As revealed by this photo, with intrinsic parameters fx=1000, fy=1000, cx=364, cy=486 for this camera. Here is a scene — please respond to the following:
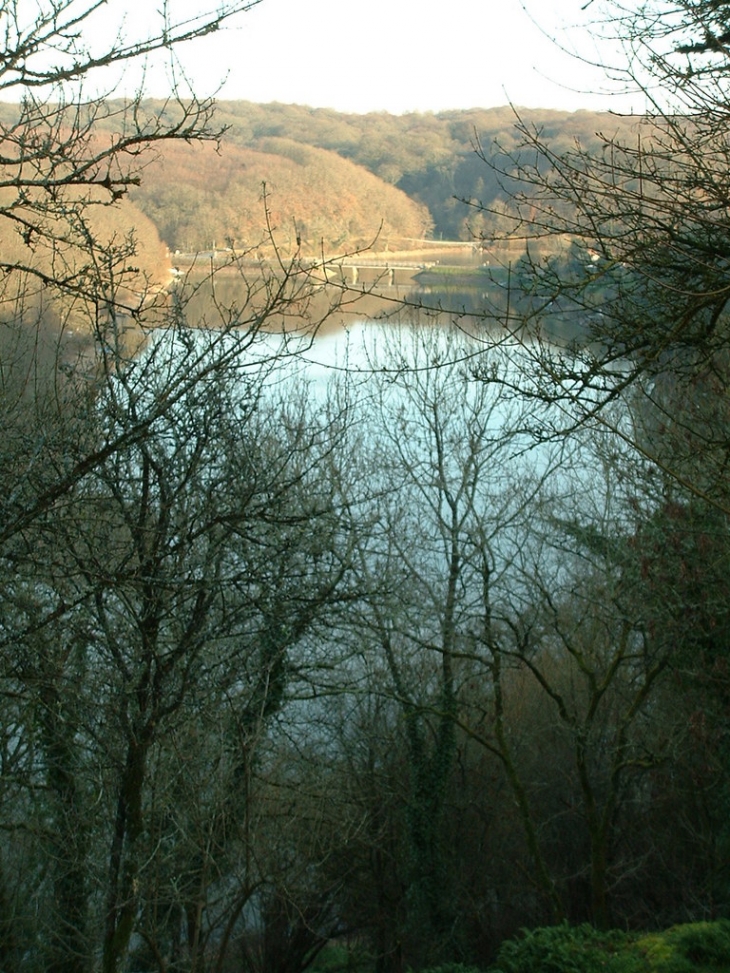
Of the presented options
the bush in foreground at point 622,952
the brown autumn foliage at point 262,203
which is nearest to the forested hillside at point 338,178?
the brown autumn foliage at point 262,203

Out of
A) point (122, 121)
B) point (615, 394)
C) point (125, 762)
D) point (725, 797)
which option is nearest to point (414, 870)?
point (725, 797)

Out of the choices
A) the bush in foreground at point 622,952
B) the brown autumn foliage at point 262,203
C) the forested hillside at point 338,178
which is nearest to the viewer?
the bush in foreground at point 622,952

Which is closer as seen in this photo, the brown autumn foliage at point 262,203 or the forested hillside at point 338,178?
the forested hillside at point 338,178

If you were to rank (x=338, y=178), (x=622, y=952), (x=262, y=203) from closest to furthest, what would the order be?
1. (x=622, y=952)
2. (x=262, y=203)
3. (x=338, y=178)

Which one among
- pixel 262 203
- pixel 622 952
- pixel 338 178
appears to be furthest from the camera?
pixel 338 178

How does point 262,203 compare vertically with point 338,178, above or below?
below

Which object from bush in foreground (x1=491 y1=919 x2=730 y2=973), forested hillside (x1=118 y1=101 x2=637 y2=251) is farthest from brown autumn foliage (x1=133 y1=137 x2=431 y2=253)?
bush in foreground (x1=491 y1=919 x2=730 y2=973)

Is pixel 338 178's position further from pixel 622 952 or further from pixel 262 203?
pixel 622 952

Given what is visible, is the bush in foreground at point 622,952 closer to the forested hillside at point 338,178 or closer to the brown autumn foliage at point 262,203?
the forested hillside at point 338,178

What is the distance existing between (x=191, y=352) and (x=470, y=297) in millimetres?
2863

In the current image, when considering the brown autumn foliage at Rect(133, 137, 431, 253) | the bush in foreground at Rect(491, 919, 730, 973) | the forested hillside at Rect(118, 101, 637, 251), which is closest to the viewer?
the bush in foreground at Rect(491, 919, 730, 973)

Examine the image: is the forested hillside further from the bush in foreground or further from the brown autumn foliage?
the bush in foreground

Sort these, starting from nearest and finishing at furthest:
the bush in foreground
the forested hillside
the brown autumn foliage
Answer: the bush in foreground < the forested hillside < the brown autumn foliage

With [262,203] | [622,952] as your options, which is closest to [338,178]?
[262,203]
